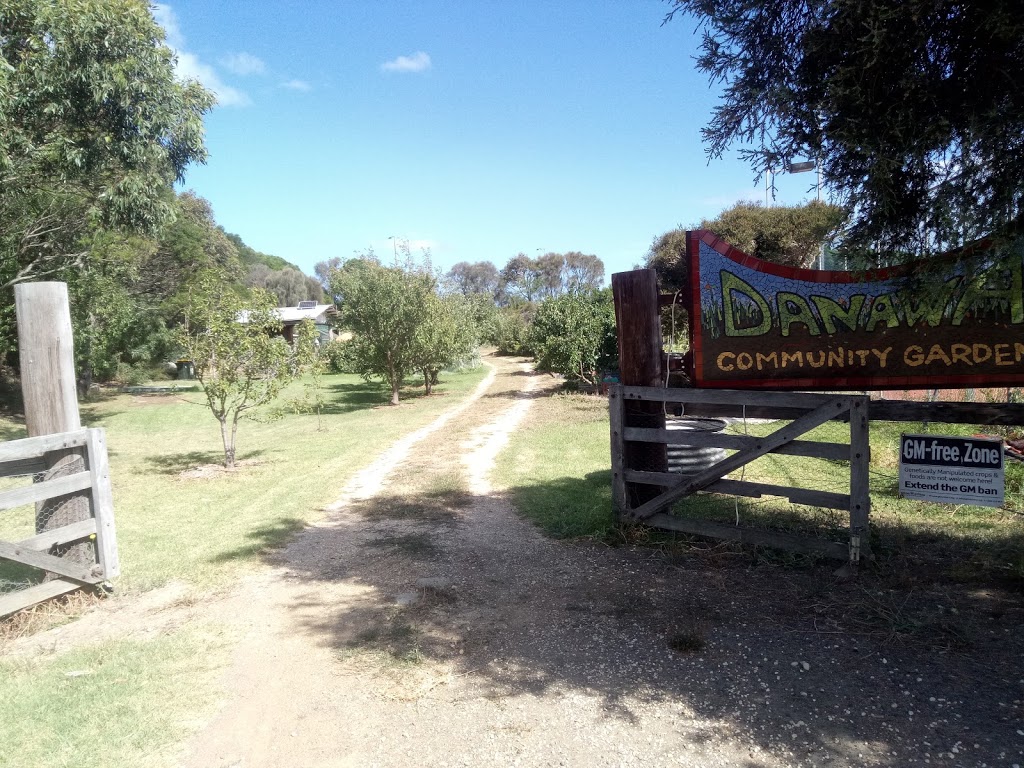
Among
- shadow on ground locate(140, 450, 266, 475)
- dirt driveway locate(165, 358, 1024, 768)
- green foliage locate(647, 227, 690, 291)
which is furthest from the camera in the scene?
green foliage locate(647, 227, 690, 291)

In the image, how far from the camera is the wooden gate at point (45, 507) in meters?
4.64

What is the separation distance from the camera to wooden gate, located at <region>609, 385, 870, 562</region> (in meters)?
4.80

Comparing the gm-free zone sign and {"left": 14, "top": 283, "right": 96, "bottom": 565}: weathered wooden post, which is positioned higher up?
{"left": 14, "top": 283, "right": 96, "bottom": 565}: weathered wooden post

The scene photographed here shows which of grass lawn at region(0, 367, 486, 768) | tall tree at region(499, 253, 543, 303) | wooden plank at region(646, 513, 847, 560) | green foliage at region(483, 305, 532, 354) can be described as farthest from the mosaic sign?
tall tree at region(499, 253, 543, 303)

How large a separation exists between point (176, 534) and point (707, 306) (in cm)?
590

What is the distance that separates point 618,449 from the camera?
601cm

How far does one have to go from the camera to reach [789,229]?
23.6 metres

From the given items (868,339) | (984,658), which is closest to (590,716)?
(984,658)

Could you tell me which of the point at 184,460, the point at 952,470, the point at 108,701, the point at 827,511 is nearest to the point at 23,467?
the point at 108,701

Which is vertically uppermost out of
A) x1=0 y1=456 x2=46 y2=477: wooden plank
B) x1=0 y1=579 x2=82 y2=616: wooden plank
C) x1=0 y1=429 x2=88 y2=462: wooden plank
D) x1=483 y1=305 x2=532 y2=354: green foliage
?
x1=483 y1=305 x2=532 y2=354: green foliage

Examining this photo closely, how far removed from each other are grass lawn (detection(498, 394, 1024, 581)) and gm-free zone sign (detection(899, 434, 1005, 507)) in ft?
1.80

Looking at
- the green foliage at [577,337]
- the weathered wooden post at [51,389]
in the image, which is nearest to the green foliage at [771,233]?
the green foliage at [577,337]

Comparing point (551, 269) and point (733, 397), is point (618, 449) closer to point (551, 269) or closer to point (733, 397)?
point (733, 397)

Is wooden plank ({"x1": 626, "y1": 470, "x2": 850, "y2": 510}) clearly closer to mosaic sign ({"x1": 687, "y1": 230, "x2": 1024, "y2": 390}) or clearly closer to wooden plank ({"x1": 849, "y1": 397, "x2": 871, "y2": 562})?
wooden plank ({"x1": 849, "y1": 397, "x2": 871, "y2": 562})
